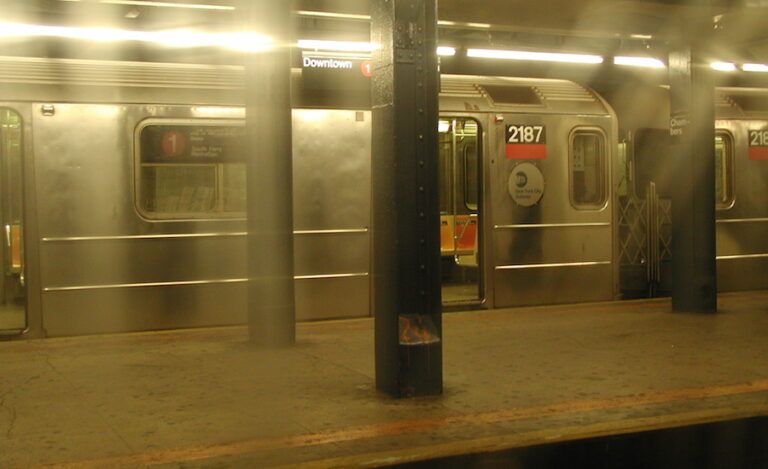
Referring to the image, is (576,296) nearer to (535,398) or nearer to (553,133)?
(553,133)

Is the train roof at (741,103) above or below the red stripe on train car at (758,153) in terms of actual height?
above

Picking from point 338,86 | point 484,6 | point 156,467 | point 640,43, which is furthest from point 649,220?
point 156,467

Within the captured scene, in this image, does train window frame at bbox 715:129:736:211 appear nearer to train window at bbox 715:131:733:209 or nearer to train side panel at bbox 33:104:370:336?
train window at bbox 715:131:733:209

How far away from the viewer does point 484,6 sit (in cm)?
995

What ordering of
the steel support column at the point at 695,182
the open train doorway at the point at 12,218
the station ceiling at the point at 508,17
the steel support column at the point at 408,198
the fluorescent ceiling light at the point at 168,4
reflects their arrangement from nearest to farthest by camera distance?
the steel support column at the point at 408,198
the open train doorway at the point at 12,218
the fluorescent ceiling light at the point at 168,4
the station ceiling at the point at 508,17
the steel support column at the point at 695,182

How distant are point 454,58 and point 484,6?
2197mm

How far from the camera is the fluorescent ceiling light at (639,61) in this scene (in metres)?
12.8

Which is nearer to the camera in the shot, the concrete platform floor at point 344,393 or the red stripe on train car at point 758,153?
the concrete platform floor at point 344,393

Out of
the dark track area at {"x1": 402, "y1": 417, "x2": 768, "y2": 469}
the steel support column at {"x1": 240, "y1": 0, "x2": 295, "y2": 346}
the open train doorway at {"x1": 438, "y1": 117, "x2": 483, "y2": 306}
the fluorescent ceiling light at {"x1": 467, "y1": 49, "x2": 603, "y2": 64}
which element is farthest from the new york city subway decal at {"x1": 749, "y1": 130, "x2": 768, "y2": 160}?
the dark track area at {"x1": 402, "y1": 417, "x2": 768, "y2": 469}

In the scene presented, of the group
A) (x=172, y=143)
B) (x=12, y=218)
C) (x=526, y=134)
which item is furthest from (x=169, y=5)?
(x=526, y=134)

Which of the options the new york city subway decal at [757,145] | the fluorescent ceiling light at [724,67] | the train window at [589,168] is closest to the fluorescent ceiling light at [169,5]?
the train window at [589,168]

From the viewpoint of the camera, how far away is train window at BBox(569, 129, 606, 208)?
11.1 meters

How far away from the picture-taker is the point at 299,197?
969cm

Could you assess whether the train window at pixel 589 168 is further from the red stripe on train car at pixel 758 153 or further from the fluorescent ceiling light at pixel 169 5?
the fluorescent ceiling light at pixel 169 5
